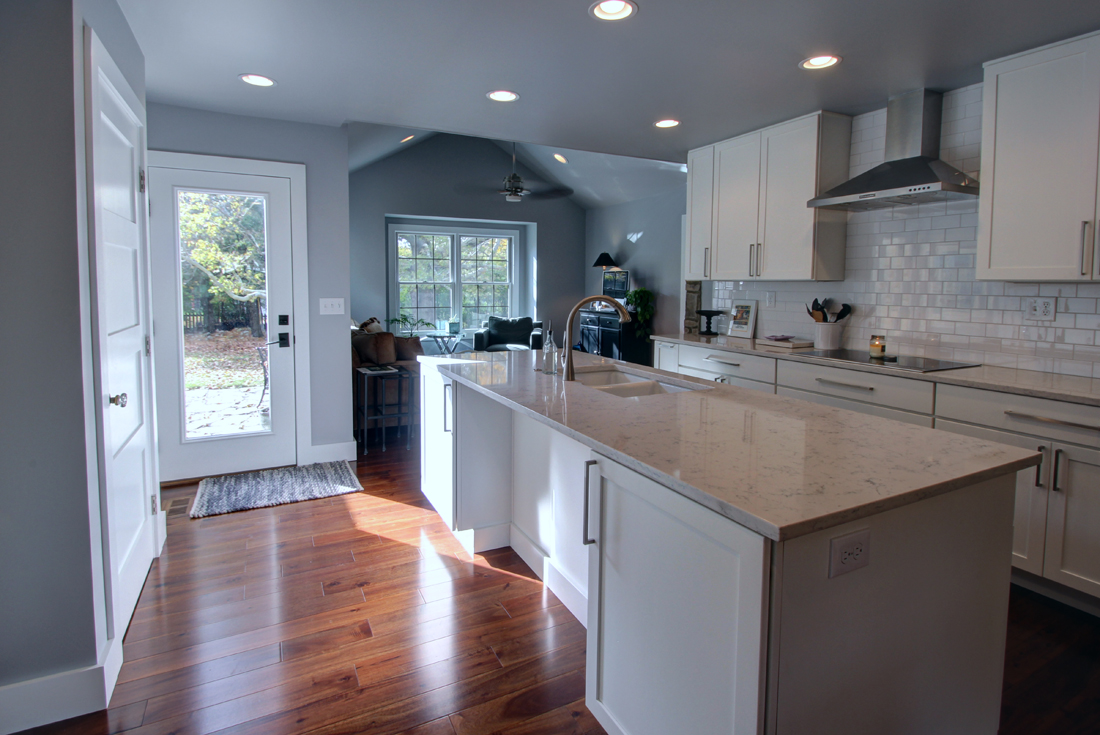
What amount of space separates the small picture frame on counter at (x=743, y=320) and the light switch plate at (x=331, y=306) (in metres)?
2.80

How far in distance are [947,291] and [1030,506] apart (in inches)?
50.0

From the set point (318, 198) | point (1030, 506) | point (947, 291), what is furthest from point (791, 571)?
point (318, 198)

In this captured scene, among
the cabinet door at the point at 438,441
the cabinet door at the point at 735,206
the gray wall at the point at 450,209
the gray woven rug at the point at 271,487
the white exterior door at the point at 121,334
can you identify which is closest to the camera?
the white exterior door at the point at 121,334

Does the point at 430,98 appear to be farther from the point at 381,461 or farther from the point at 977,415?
the point at 977,415

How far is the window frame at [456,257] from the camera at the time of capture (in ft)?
28.5

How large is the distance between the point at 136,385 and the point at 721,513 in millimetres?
2474

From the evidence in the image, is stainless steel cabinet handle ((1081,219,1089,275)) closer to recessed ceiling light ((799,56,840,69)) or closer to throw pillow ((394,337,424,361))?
recessed ceiling light ((799,56,840,69))

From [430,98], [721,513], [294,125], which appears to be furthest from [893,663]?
[294,125]

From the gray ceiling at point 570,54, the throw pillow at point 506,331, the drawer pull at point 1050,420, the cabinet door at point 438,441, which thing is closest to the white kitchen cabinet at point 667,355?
the gray ceiling at point 570,54

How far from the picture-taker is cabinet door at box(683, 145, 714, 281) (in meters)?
4.43

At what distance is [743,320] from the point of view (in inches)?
176

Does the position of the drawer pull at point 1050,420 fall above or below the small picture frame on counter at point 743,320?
below

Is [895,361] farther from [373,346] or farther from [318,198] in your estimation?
[373,346]

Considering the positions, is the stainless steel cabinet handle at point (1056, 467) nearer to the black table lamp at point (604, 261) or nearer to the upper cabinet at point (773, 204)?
the upper cabinet at point (773, 204)
